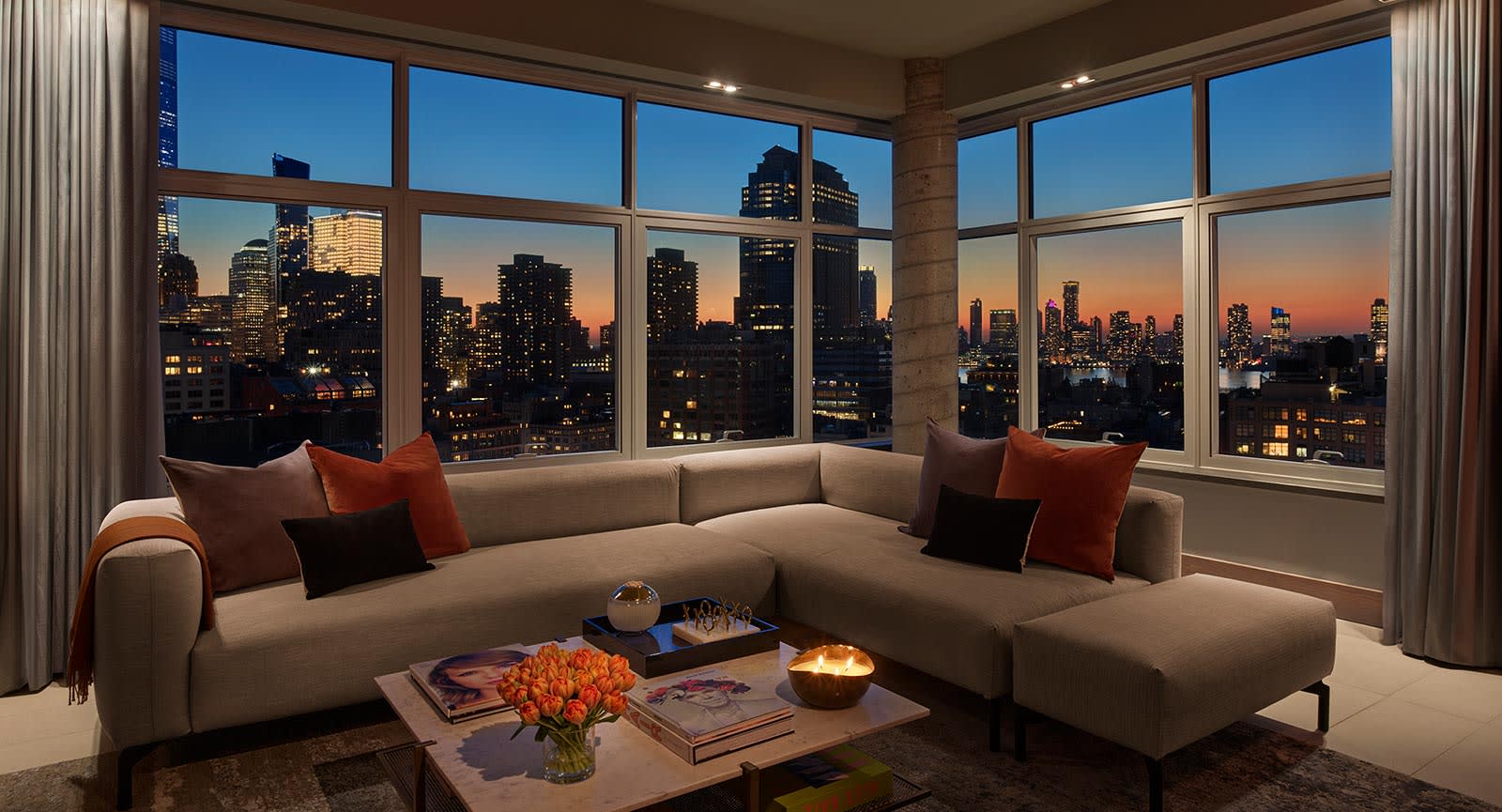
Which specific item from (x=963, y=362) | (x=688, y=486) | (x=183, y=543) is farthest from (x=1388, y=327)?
(x=183, y=543)

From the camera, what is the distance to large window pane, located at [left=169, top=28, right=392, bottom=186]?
3842mm

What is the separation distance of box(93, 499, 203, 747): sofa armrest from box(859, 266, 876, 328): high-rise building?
164 inches

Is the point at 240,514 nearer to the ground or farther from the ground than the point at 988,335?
nearer to the ground

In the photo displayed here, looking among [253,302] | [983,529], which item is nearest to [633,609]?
[983,529]

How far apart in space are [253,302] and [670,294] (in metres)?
2.07

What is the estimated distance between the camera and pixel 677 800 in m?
2.51

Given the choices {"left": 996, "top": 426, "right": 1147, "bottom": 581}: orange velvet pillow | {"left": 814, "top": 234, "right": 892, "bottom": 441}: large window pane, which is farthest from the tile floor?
{"left": 814, "top": 234, "right": 892, "bottom": 441}: large window pane

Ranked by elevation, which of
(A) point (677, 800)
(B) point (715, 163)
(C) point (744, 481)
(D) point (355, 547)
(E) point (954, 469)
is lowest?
(A) point (677, 800)

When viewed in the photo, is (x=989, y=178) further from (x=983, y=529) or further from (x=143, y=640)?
(x=143, y=640)

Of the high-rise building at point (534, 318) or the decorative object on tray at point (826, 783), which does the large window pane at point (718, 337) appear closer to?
the high-rise building at point (534, 318)

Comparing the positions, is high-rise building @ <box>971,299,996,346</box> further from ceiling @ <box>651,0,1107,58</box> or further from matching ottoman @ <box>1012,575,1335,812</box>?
matching ottoman @ <box>1012,575,1335,812</box>

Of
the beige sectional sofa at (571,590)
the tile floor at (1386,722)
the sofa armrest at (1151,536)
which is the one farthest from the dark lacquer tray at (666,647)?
the tile floor at (1386,722)

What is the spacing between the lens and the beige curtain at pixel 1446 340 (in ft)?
11.3

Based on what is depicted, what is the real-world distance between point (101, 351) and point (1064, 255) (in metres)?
4.67
